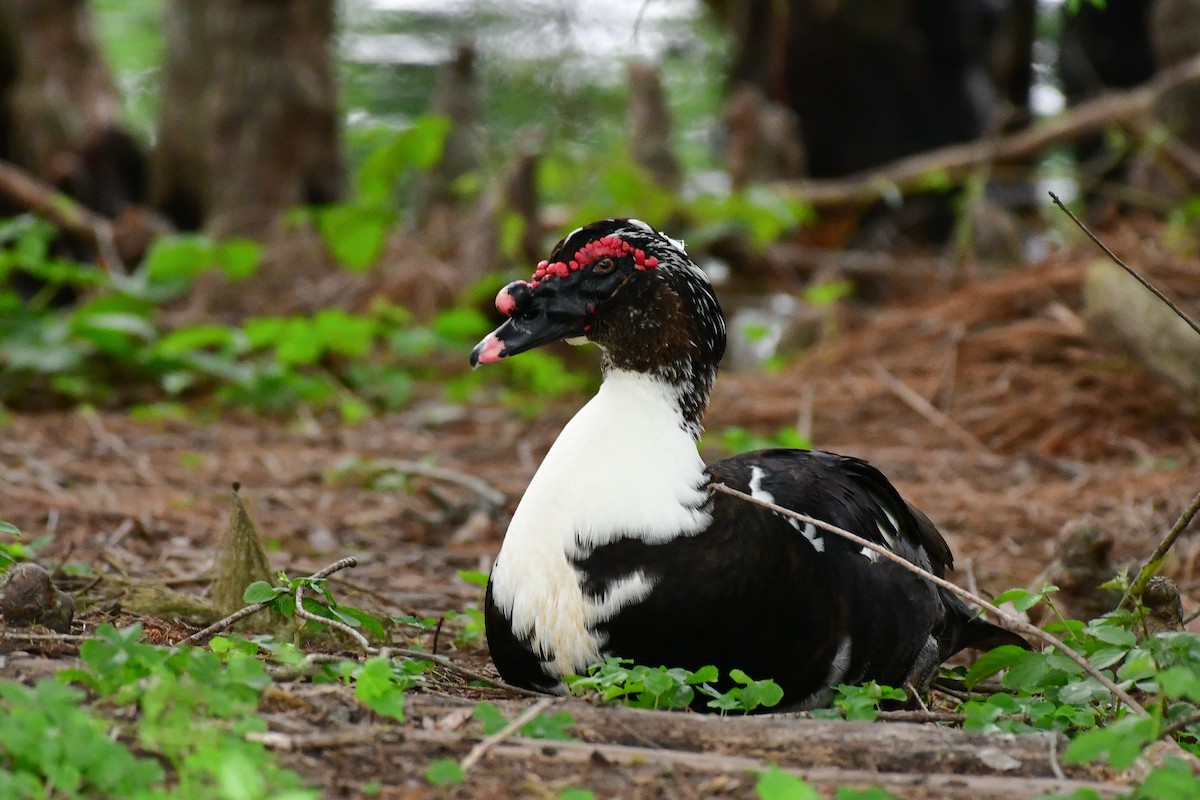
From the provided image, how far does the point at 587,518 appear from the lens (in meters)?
2.99

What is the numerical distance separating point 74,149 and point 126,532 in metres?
5.76

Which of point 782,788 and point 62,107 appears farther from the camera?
point 62,107

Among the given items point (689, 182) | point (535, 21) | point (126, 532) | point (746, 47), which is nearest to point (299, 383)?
point (126, 532)

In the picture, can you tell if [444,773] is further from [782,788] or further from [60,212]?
[60,212]

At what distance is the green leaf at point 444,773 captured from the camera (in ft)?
7.13

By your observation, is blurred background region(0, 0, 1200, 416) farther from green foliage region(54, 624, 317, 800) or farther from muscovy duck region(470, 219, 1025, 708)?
green foliage region(54, 624, 317, 800)

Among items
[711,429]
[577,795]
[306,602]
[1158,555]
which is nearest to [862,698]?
[1158,555]

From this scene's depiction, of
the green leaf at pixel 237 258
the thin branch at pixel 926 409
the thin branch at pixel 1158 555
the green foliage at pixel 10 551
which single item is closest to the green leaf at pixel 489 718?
the green foliage at pixel 10 551

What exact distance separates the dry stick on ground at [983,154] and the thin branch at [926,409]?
8.66 ft

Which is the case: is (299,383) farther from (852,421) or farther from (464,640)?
(464,640)

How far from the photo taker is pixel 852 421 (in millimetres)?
6746

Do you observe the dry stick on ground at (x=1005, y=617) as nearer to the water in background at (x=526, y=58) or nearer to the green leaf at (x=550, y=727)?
the green leaf at (x=550, y=727)

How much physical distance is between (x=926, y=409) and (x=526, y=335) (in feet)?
12.5

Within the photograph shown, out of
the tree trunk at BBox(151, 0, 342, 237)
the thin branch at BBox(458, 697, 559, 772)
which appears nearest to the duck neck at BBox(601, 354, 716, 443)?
the thin branch at BBox(458, 697, 559, 772)
